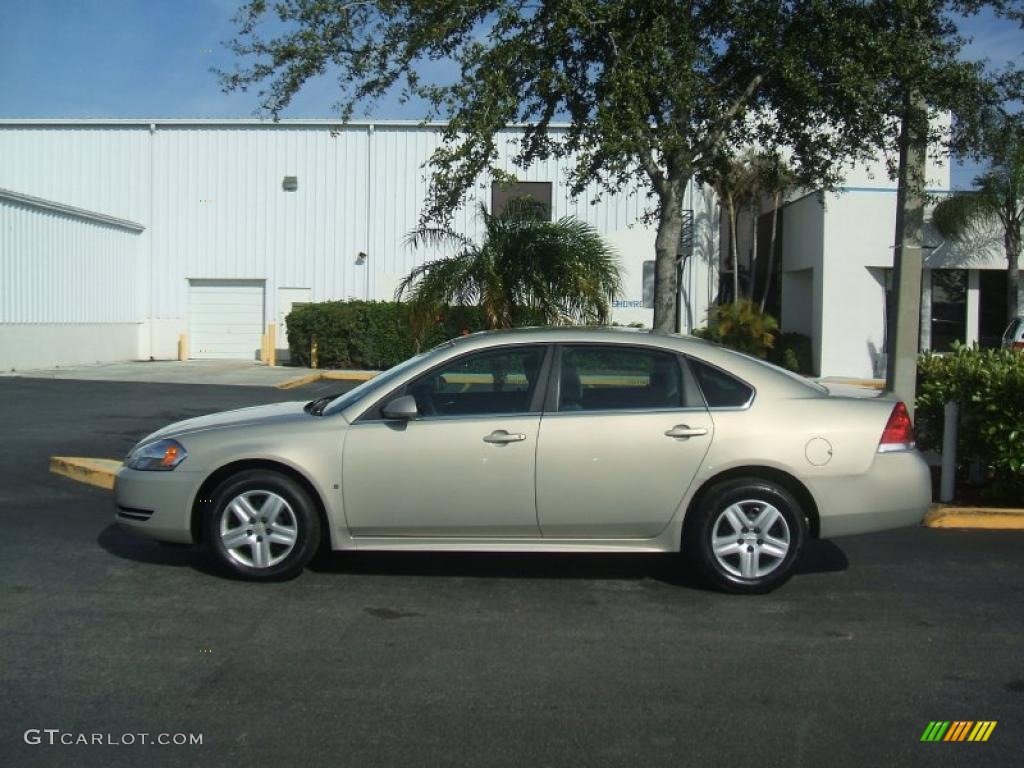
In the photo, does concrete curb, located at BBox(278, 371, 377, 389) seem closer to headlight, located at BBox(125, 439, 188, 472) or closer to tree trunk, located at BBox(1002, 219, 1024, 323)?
tree trunk, located at BBox(1002, 219, 1024, 323)

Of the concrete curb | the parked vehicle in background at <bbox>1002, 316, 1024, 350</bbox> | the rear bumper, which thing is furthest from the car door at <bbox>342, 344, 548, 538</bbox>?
the concrete curb

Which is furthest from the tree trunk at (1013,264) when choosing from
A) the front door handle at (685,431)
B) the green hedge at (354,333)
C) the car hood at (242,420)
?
the car hood at (242,420)

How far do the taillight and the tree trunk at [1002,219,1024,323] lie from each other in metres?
16.5

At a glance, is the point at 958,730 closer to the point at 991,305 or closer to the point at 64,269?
the point at 991,305

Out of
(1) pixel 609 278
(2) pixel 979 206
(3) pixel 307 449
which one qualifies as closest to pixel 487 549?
(3) pixel 307 449

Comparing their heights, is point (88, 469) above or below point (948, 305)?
below

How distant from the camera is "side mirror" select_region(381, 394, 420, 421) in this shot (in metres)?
6.13

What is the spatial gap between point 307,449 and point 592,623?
1.96m

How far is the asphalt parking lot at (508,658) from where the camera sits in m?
4.21

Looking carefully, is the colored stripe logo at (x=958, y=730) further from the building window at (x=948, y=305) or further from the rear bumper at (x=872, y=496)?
the building window at (x=948, y=305)

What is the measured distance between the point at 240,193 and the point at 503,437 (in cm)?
2421

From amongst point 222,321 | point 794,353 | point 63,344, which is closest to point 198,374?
point 63,344

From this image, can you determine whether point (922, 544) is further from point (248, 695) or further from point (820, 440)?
point (248, 695)

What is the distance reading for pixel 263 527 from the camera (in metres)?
6.29
